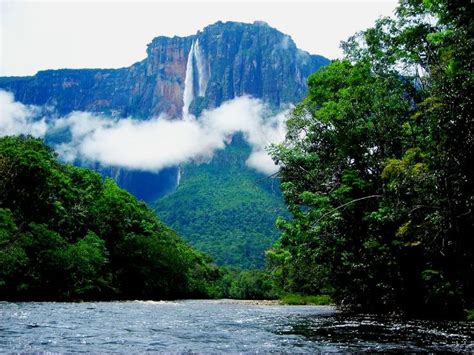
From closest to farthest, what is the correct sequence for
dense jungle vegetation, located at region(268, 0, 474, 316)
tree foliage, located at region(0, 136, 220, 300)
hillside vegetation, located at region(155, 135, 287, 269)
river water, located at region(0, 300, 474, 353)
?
1. river water, located at region(0, 300, 474, 353)
2. dense jungle vegetation, located at region(268, 0, 474, 316)
3. tree foliage, located at region(0, 136, 220, 300)
4. hillside vegetation, located at region(155, 135, 287, 269)

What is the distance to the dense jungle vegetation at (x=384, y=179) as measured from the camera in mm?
15445

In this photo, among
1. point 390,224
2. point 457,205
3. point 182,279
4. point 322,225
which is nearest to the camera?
point 457,205

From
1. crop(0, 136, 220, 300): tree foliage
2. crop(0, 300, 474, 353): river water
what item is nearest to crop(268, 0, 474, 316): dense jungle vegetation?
crop(0, 300, 474, 353): river water

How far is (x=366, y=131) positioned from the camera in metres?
24.0

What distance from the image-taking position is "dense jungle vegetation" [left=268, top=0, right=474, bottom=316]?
1545cm

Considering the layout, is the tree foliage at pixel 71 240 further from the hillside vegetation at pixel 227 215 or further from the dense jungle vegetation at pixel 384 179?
the hillside vegetation at pixel 227 215

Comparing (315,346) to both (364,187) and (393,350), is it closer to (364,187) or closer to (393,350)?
(393,350)

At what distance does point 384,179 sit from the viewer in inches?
898

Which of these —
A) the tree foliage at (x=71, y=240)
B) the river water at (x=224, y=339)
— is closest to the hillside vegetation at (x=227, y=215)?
the tree foliage at (x=71, y=240)

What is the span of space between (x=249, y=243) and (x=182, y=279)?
57.7 m

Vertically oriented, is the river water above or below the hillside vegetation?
below

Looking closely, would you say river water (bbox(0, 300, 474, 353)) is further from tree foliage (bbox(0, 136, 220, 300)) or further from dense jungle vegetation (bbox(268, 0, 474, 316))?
tree foliage (bbox(0, 136, 220, 300))

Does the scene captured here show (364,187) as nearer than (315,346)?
No

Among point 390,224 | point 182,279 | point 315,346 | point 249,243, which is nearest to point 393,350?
point 315,346
